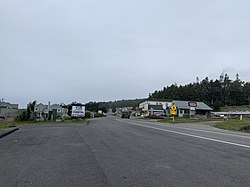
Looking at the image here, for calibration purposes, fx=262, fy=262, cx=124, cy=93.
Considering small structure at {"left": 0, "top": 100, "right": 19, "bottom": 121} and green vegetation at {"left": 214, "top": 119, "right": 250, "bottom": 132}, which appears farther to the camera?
small structure at {"left": 0, "top": 100, "right": 19, "bottom": 121}

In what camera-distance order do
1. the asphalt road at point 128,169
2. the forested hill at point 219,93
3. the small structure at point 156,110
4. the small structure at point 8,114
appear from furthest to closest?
the forested hill at point 219,93
the small structure at point 156,110
the small structure at point 8,114
the asphalt road at point 128,169

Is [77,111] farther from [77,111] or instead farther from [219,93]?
[219,93]

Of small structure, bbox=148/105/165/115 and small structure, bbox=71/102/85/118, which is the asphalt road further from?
small structure, bbox=148/105/165/115

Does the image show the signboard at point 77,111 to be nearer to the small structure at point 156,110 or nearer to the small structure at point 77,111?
the small structure at point 77,111

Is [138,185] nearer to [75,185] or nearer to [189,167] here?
[75,185]

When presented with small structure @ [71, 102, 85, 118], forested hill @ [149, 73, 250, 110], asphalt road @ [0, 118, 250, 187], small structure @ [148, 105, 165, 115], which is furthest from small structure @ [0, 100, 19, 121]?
forested hill @ [149, 73, 250, 110]

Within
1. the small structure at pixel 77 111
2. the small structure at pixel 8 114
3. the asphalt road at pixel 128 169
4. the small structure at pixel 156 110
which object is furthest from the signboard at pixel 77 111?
the small structure at pixel 156 110

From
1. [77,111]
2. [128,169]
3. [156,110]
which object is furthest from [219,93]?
[128,169]

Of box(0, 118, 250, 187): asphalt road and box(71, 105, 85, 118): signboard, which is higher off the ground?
box(71, 105, 85, 118): signboard

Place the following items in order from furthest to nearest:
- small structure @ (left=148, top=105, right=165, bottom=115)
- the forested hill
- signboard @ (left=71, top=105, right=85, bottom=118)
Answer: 1. the forested hill
2. small structure @ (left=148, top=105, right=165, bottom=115)
3. signboard @ (left=71, top=105, right=85, bottom=118)

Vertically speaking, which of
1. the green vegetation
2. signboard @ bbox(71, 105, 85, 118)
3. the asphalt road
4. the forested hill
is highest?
the forested hill

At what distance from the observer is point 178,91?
145750mm

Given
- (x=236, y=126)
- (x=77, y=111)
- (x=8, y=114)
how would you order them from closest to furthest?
(x=236, y=126)
(x=77, y=111)
(x=8, y=114)

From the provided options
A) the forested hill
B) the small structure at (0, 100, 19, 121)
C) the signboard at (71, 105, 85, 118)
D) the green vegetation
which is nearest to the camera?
the green vegetation
